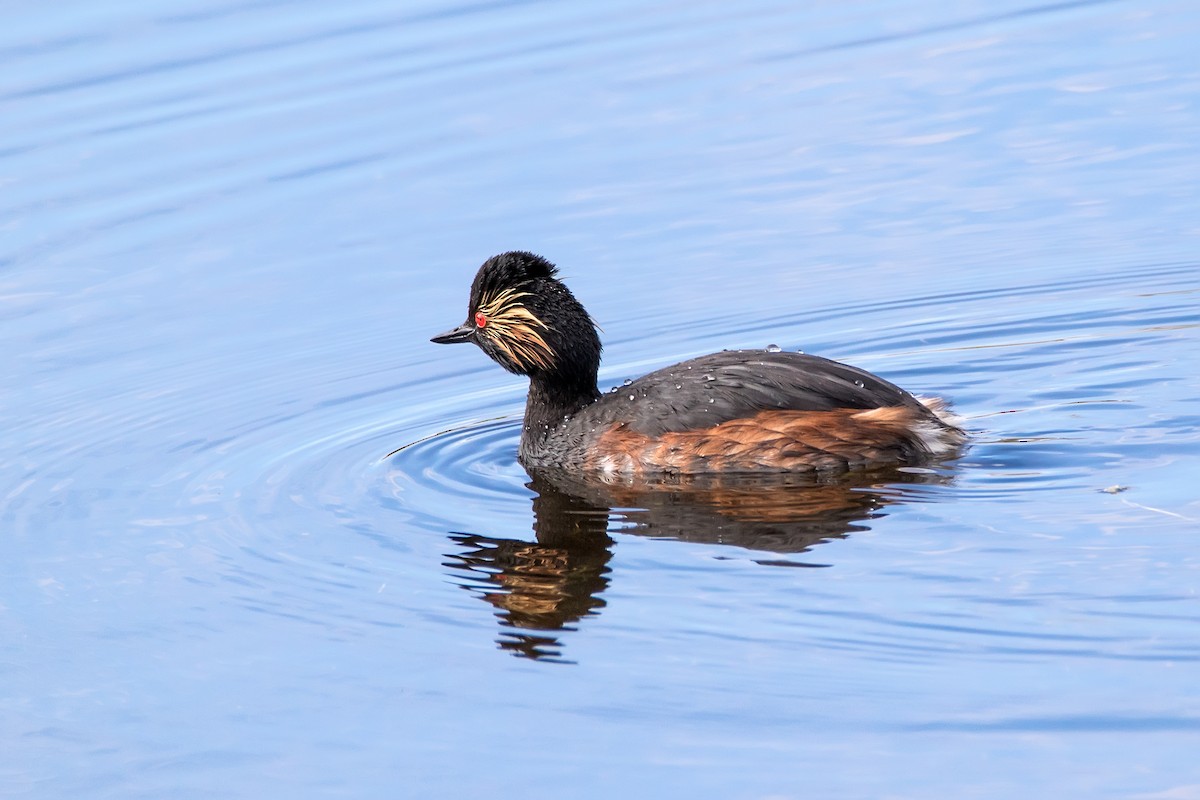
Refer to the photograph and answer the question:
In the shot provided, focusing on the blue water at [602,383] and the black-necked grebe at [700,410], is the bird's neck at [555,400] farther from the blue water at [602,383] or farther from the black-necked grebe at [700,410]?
the blue water at [602,383]

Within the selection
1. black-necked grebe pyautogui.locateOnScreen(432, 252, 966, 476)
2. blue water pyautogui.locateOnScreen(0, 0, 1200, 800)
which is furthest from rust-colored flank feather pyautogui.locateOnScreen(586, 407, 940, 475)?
blue water pyautogui.locateOnScreen(0, 0, 1200, 800)

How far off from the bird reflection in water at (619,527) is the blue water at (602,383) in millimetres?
34

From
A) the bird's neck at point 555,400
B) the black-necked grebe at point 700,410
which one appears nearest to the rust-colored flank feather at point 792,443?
the black-necked grebe at point 700,410

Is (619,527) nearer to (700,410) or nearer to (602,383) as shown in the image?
(700,410)

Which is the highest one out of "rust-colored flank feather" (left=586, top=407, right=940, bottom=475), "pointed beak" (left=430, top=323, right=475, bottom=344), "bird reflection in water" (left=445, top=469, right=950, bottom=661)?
"pointed beak" (left=430, top=323, right=475, bottom=344)

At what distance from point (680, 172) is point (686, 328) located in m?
2.72

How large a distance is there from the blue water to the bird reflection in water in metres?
0.03

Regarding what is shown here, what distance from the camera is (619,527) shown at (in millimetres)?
9250

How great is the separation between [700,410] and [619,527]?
1.00 m

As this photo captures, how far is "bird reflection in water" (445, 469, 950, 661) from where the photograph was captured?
8297mm

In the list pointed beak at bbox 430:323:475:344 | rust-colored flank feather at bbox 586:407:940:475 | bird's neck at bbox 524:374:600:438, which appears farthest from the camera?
pointed beak at bbox 430:323:475:344

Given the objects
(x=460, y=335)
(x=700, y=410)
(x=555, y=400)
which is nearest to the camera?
(x=700, y=410)

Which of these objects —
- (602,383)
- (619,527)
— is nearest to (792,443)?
(619,527)

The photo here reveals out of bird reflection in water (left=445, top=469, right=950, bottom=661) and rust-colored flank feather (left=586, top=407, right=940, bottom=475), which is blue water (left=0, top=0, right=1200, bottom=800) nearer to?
bird reflection in water (left=445, top=469, right=950, bottom=661)
